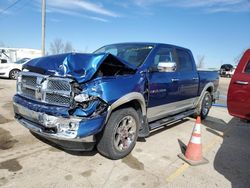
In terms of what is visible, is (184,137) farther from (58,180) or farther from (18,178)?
(18,178)

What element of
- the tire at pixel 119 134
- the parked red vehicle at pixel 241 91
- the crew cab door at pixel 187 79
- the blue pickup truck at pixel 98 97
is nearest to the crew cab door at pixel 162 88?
the blue pickup truck at pixel 98 97

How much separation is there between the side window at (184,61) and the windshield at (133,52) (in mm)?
1062

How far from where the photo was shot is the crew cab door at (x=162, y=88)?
4.43m

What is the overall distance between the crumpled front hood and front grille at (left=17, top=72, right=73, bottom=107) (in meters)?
0.11

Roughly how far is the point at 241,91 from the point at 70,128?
354cm

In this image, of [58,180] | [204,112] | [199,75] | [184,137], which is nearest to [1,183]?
[58,180]

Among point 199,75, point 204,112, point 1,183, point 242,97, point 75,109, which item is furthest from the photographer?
point 204,112

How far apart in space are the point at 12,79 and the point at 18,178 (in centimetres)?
1387

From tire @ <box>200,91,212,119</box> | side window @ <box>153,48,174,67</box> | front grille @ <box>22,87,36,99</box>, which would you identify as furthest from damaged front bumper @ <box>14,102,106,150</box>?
tire @ <box>200,91,212,119</box>

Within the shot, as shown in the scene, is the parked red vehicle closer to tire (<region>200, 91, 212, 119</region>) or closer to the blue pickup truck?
the blue pickup truck

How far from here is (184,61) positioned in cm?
581

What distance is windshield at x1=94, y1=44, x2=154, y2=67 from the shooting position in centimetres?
457

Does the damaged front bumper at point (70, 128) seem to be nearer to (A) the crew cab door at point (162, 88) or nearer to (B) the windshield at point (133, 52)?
(A) the crew cab door at point (162, 88)

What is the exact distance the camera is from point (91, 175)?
341cm
